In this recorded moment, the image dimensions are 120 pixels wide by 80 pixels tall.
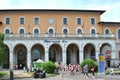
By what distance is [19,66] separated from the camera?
65.9 meters

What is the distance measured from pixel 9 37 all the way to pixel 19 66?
7.51m

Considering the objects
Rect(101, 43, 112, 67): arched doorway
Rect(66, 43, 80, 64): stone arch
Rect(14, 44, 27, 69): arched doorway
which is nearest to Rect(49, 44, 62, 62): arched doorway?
Rect(66, 43, 80, 64): stone arch

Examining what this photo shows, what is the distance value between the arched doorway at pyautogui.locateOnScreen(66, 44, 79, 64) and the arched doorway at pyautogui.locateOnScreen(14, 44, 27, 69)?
8400 millimetres

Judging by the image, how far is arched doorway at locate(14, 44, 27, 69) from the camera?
214 feet

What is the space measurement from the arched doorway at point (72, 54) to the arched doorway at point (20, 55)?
840cm

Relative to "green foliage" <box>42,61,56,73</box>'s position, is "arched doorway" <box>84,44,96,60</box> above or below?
above

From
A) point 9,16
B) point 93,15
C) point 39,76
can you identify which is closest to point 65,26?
point 93,15

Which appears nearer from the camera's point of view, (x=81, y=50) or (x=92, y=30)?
(x=81, y=50)

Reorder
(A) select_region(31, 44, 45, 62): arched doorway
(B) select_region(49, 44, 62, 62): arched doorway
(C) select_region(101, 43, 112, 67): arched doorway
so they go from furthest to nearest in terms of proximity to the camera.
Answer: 1. (B) select_region(49, 44, 62, 62): arched doorway
2. (A) select_region(31, 44, 45, 62): arched doorway
3. (C) select_region(101, 43, 112, 67): arched doorway

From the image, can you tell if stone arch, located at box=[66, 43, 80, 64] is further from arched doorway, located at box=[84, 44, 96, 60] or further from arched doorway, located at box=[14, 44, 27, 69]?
arched doorway, located at box=[14, 44, 27, 69]

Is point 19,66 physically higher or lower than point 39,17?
lower

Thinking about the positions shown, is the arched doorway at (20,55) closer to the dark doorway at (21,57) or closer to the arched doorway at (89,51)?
the dark doorway at (21,57)

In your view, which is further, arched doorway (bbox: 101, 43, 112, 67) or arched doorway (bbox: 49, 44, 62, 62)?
arched doorway (bbox: 49, 44, 62, 62)

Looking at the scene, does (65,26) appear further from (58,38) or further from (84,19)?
(58,38)
